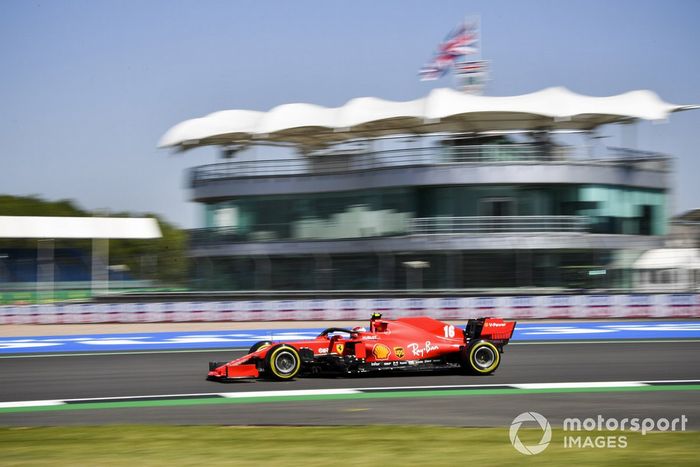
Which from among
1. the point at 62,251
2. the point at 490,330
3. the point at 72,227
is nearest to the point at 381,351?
the point at 490,330

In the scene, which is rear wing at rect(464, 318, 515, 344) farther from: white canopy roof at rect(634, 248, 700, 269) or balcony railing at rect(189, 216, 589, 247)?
balcony railing at rect(189, 216, 589, 247)

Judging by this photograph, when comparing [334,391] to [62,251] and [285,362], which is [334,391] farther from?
[62,251]

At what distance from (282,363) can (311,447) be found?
16.8 ft

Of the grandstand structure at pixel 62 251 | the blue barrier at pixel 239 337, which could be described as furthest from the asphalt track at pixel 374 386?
the grandstand structure at pixel 62 251

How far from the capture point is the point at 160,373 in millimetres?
15812

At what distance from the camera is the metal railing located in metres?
36.2

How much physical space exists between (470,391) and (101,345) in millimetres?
11990

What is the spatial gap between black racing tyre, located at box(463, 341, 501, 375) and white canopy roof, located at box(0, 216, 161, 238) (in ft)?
135

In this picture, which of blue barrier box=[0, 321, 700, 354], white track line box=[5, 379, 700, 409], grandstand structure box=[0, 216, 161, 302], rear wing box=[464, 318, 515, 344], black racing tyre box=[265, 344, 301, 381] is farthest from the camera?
grandstand structure box=[0, 216, 161, 302]

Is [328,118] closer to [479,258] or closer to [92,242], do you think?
[479,258]

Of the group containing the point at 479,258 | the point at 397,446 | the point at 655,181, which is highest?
the point at 655,181

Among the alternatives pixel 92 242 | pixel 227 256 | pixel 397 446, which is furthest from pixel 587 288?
pixel 92 242

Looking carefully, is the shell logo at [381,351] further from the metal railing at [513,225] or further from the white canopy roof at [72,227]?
the white canopy roof at [72,227]

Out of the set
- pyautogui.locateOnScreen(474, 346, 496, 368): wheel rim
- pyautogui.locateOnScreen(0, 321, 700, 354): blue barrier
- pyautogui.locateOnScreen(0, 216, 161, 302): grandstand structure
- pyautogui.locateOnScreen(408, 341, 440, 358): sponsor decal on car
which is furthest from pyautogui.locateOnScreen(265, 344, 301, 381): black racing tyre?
pyautogui.locateOnScreen(0, 216, 161, 302): grandstand structure
